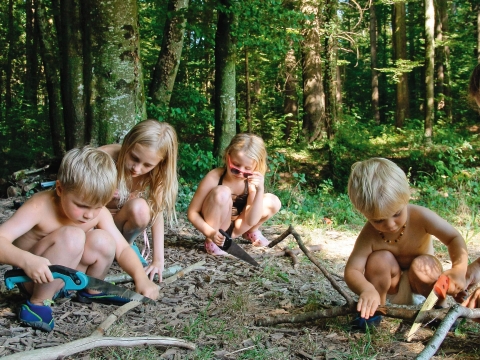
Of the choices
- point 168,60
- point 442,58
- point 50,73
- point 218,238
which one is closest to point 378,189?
point 218,238

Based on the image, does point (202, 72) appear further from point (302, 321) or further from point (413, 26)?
point (302, 321)

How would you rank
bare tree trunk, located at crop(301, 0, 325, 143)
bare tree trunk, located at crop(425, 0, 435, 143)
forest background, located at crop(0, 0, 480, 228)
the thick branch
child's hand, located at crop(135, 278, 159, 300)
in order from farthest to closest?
1. bare tree trunk, located at crop(425, 0, 435, 143)
2. bare tree trunk, located at crop(301, 0, 325, 143)
3. forest background, located at crop(0, 0, 480, 228)
4. child's hand, located at crop(135, 278, 159, 300)
5. the thick branch

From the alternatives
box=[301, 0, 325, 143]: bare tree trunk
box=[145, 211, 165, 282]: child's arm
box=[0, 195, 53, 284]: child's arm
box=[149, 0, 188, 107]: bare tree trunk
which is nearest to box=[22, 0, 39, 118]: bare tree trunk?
box=[301, 0, 325, 143]: bare tree trunk

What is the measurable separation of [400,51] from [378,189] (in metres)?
18.0

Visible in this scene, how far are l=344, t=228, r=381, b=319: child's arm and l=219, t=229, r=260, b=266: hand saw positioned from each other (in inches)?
52.0

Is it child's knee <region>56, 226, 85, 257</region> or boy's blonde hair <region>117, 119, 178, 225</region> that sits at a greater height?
boy's blonde hair <region>117, 119, 178, 225</region>

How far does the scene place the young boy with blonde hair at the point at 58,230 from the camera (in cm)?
243

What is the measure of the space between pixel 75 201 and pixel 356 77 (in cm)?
2650

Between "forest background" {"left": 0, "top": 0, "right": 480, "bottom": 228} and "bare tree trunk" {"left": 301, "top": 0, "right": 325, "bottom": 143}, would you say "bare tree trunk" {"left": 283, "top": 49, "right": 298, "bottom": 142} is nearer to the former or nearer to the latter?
"forest background" {"left": 0, "top": 0, "right": 480, "bottom": 228}

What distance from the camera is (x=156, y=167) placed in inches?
141

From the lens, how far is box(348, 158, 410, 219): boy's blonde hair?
250cm

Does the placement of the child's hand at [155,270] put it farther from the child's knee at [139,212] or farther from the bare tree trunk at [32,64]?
the bare tree trunk at [32,64]

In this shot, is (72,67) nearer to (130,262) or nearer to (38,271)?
(130,262)

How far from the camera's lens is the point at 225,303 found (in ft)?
9.91
